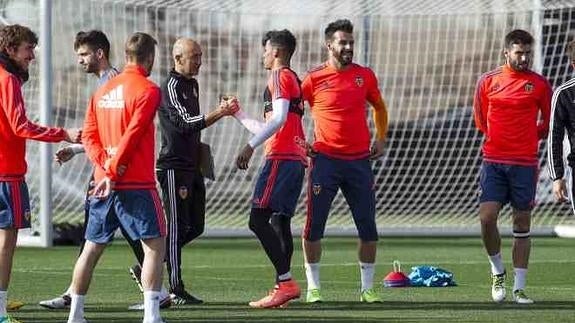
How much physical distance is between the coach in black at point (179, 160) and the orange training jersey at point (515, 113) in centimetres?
212

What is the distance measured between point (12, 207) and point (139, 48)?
1.29m

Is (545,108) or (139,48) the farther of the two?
(545,108)

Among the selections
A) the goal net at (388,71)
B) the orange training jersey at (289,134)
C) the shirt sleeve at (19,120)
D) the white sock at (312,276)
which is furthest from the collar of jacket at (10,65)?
the goal net at (388,71)

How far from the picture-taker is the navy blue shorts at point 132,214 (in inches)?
366

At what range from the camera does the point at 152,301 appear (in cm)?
932

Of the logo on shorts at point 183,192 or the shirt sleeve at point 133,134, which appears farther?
the logo on shorts at point 183,192

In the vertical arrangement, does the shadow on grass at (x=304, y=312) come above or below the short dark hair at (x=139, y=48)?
below

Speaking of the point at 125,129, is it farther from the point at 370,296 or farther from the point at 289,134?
the point at 370,296

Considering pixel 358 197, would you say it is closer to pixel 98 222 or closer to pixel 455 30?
pixel 98 222

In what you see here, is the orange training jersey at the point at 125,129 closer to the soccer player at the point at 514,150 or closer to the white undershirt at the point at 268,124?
the white undershirt at the point at 268,124

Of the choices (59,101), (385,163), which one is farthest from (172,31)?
(385,163)

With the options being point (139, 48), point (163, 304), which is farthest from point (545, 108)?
point (139, 48)

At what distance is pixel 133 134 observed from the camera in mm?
9133

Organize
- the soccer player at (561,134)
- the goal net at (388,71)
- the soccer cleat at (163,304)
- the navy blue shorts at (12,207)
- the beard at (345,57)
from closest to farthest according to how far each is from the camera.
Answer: the navy blue shorts at (12,207) → the soccer player at (561,134) → the soccer cleat at (163,304) → the beard at (345,57) → the goal net at (388,71)
